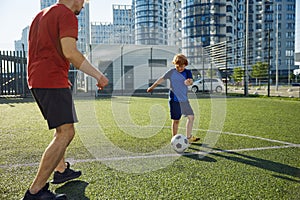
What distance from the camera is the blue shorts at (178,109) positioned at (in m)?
4.00

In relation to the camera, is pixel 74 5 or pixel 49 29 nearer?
pixel 49 29

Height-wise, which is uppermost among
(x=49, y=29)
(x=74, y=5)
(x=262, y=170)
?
(x=74, y=5)

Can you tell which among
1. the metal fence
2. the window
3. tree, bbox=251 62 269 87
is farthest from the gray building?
the metal fence

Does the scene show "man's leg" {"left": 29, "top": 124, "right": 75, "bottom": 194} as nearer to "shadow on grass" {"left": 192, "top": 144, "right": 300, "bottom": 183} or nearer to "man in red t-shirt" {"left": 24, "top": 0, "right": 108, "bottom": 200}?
"man in red t-shirt" {"left": 24, "top": 0, "right": 108, "bottom": 200}

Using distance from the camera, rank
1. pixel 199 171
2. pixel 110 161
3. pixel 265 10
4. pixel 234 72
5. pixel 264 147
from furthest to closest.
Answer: pixel 265 10, pixel 234 72, pixel 264 147, pixel 110 161, pixel 199 171

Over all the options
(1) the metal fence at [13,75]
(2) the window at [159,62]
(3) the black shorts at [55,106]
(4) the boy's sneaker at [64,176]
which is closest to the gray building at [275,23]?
(2) the window at [159,62]

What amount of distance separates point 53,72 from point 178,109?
2.33 meters

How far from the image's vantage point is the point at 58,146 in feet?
6.84

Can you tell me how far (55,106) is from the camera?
2.03 meters

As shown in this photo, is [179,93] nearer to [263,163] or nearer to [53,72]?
[263,163]

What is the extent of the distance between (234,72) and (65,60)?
2228 centimetres

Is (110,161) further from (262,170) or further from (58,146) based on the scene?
(262,170)

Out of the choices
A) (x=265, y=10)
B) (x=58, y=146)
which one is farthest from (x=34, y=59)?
(x=265, y=10)

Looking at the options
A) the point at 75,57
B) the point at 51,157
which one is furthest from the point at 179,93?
the point at 51,157
